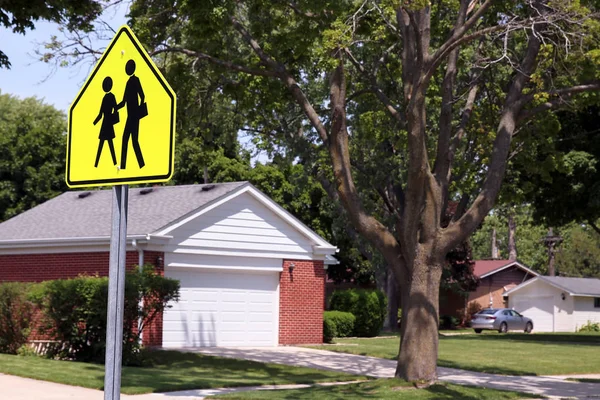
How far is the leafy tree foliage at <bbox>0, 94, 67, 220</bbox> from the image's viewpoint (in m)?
44.2

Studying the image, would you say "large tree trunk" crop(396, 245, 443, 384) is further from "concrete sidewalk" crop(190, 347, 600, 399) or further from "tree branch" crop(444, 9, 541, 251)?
"concrete sidewalk" crop(190, 347, 600, 399)

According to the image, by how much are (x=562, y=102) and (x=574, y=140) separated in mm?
16996

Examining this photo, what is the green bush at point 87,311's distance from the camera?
20.5 meters

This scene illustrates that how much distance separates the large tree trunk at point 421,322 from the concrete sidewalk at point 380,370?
276 centimetres

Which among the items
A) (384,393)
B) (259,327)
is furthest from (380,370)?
(259,327)

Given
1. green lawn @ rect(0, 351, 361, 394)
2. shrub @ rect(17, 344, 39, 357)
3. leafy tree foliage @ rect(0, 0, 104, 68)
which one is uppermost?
leafy tree foliage @ rect(0, 0, 104, 68)

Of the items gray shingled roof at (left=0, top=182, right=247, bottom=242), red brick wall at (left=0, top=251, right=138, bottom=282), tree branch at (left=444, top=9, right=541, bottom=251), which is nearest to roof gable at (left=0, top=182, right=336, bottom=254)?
gray shingled roof at (left=0, top=182, right=247, bottom=242)

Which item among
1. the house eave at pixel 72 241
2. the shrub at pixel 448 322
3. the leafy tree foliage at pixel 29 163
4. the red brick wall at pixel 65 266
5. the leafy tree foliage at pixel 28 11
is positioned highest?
the leafy tree foliage at pixel 29 163

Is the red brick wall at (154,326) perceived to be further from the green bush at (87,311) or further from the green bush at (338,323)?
the green bush at (338,323)

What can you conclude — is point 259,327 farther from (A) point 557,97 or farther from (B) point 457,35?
(B) point 457,35

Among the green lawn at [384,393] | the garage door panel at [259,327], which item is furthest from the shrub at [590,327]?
the green lawn at [384,393]

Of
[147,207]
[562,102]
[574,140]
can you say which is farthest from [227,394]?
[574,140]

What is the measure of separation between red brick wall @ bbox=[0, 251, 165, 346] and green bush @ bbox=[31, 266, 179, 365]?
2636mm

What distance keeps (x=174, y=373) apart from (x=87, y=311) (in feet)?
9.66
